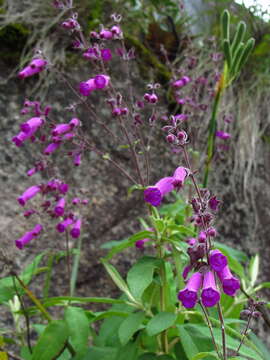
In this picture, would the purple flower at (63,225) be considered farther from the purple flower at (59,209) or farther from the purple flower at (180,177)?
the purple flower at (180,177)

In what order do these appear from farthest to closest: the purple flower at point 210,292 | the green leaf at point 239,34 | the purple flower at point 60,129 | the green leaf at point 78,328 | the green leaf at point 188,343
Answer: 1. the green leaf at point 239,34
2. the purple flower at point 60,129
3. the green leaf at point 78,328
4. the green leaf at point 188,343
5. the purple flower at point 210,292

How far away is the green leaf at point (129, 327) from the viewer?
115 centimetres

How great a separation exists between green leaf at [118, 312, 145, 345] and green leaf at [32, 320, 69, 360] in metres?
0.16

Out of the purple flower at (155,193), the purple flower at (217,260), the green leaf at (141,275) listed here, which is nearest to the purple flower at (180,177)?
the purple flower at (155,193)

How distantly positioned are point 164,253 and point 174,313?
0.26 metres

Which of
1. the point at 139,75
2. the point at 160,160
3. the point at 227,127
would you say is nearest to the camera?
the point at 160,160

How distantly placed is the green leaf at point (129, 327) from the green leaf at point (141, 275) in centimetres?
13

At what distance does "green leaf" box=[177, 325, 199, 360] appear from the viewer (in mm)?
1075

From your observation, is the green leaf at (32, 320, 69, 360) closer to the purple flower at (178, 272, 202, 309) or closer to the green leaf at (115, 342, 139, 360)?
the green leaf at (115, 342, 139, 360)

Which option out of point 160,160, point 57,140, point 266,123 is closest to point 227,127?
point 266,123

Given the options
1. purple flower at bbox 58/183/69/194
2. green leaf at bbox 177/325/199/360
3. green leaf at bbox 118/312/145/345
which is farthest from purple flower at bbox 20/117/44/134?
green leaf at bbox 177/325/199/360

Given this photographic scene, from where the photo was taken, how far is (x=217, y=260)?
31.6 inches

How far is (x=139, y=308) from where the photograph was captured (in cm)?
138

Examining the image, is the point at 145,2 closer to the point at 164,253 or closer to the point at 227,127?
the point at 227,127
